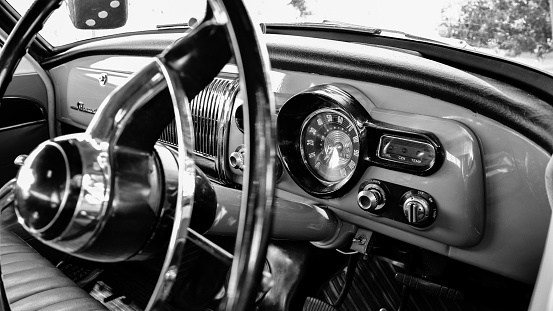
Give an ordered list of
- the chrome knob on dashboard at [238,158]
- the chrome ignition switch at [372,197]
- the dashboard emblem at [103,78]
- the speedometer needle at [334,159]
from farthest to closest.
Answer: the dashboard emblem at [103,78] → the chrome knob on dashboard at [238,158] → the speedometer needle at [334,159] → the chrome ignition switch at [372,197]

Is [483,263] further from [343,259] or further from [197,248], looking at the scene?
[197,248]

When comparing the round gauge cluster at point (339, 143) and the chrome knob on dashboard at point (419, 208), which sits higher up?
the round gauge cluster at point (339, 143)

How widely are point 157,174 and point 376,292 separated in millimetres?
1061

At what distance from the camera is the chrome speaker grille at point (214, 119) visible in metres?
1.79

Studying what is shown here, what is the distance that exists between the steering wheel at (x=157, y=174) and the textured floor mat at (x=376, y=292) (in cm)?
92

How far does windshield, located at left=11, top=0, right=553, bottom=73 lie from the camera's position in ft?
4.40

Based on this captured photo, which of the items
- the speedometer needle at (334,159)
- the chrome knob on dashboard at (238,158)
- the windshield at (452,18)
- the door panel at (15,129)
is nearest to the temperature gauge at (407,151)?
the speedometer needle at (334,159)

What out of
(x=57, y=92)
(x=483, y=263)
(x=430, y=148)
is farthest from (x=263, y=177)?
(x=57, y=92)

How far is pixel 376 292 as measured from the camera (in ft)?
5.59

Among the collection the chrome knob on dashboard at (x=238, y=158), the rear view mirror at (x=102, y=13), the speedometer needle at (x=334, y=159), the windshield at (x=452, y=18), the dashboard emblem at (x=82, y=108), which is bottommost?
the dashboard emblem at (x=82, y=108)

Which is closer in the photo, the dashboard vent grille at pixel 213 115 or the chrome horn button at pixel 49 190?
the chrome horn button at pixel 49 190

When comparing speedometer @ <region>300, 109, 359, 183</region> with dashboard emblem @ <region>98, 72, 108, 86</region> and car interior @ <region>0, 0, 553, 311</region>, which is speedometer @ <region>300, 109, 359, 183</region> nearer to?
car interior @ <region>0, 0, 553, 311</region>

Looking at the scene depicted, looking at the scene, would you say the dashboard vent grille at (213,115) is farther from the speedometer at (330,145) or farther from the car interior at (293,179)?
the speedometer at (330,145)

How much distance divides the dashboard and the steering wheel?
10.8 inches
